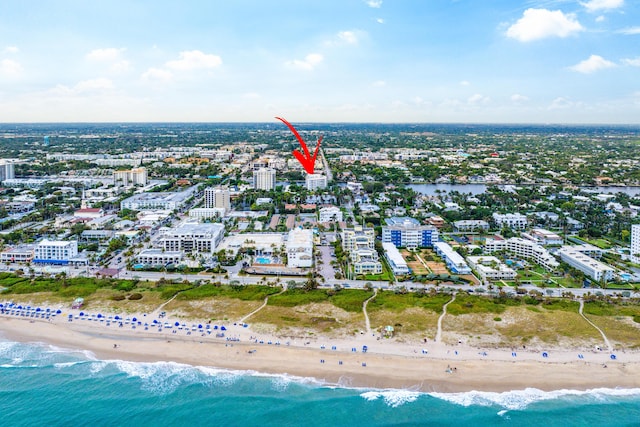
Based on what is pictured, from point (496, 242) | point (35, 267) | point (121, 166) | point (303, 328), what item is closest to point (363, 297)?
point (303, 328)

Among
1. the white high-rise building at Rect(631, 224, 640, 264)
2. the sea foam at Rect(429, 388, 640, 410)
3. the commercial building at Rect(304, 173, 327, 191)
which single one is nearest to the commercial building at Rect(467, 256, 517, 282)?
the white high-rise building at Rect(631, 224, 640, 264)

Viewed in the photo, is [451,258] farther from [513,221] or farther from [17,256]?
[17,256]

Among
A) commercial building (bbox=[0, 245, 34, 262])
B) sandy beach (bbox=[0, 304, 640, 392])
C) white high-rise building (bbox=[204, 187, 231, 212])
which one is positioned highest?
white high-rise building (bbox=[204, 187, 231, 212])

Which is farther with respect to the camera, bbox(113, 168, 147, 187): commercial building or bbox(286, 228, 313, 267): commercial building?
bbox(113, 168, 147, 187): commercial building

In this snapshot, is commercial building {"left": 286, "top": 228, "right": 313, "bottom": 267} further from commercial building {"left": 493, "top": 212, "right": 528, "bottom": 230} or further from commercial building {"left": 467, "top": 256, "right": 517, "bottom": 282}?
commercial building {"left": 493, "top": 212, "right": 528, "bottom": 230}

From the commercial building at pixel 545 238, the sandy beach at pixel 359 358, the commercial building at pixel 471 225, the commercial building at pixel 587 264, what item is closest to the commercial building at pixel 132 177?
the commercial building at pixel 471 225

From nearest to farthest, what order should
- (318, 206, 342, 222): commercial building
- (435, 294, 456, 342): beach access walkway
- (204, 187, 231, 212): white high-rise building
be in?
(435, 294, 456, 342): beach access walkway < (318, 206, 342, 222): commercial building < (204, 187, 231, 212): white high-rise building

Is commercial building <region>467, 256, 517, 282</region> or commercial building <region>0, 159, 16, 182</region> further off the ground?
commercial building <region>0, 159, 16, 182</region>
